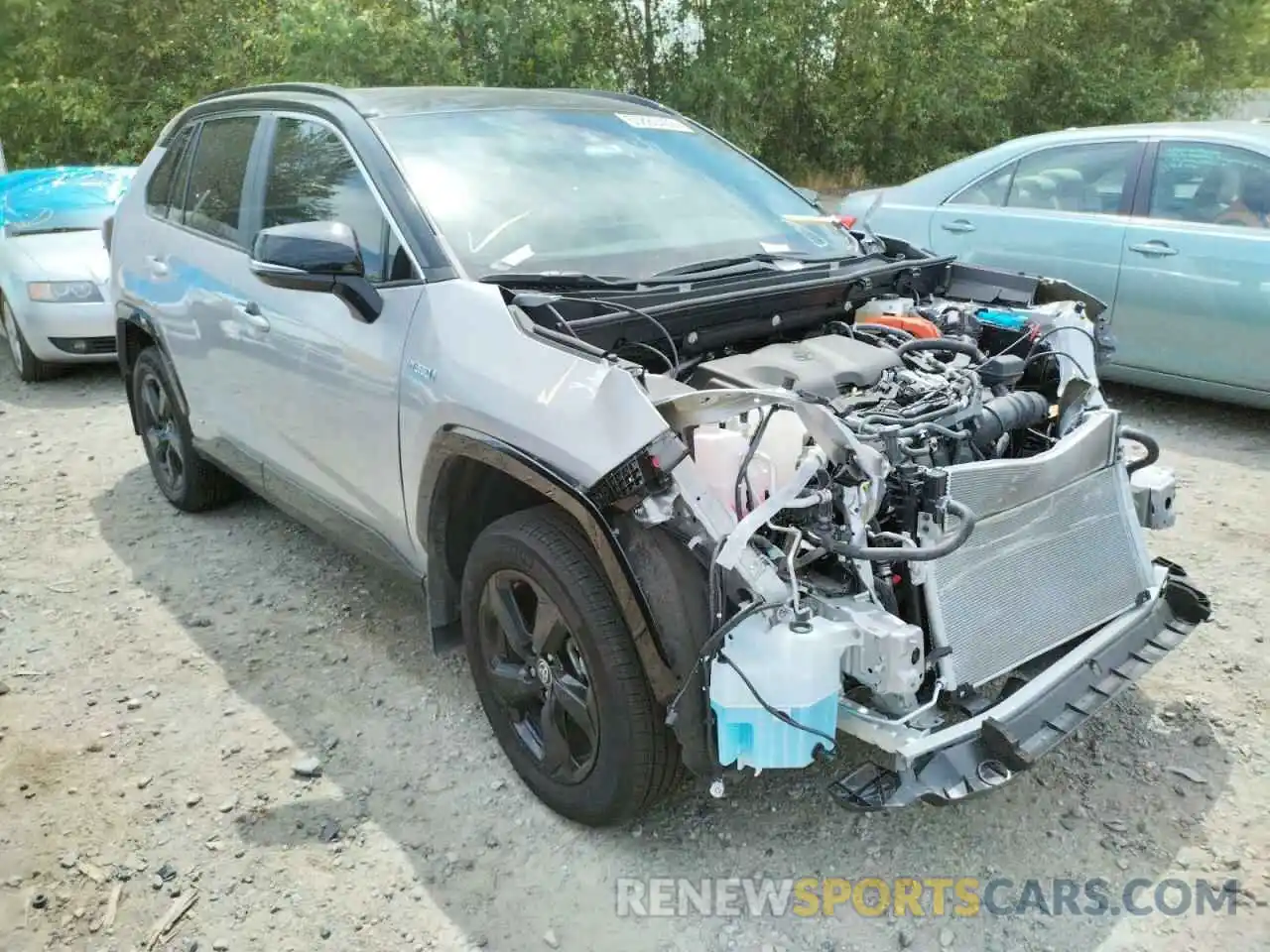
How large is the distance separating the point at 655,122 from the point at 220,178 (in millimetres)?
1808

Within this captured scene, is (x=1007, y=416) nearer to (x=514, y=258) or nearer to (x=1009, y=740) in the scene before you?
(x=1009, y=740)

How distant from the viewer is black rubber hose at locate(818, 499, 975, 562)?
7.44 ft

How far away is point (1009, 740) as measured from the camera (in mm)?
2318

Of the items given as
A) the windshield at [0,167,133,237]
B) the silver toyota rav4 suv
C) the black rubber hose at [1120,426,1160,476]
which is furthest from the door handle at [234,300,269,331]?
the windshield at [0,167,133,237]

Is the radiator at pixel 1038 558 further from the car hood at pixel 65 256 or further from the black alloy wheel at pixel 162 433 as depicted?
the car hood at pixel 65 256

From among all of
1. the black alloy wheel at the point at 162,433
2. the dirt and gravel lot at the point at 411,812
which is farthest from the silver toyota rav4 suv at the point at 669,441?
the black alloy wheel at the point at 162,433

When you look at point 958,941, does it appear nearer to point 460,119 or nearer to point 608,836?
point 608,836

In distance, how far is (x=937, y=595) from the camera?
2.45 meters

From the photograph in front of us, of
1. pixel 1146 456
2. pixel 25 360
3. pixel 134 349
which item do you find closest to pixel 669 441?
pixel 1146 456

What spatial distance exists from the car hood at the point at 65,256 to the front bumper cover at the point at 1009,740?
22.3 feet

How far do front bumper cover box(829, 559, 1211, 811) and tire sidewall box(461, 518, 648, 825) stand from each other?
521 millimetres

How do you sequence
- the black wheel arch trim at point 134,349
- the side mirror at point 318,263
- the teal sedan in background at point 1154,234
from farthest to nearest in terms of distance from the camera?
the teal sedan in background at point 1154,234
the black wheel arch trim at point 134,349
the side mirror at point 318,263

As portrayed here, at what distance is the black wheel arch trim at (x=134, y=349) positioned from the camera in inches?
182

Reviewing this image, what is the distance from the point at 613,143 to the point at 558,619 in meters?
1.92
